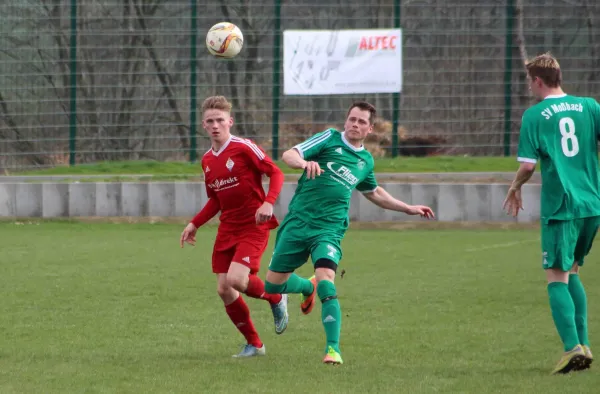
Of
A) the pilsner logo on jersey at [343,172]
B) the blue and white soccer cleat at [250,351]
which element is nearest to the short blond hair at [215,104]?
the pilsner logo on jersey at [343,172]

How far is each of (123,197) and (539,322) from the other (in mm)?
8944

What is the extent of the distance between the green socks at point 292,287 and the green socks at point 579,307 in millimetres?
1939

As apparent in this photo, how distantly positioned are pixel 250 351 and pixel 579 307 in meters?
2.18

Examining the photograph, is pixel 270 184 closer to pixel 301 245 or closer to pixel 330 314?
pixel 301 245

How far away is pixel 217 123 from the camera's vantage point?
750 cm

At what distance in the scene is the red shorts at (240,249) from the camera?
7406 millimetres

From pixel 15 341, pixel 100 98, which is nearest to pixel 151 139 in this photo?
pixel 100 98

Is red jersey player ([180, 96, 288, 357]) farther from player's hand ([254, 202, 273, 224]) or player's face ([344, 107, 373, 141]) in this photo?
player's face ([344, 107, 373, 141])

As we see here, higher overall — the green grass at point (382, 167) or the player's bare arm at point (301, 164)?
the player's bare arm at point (301, 164)

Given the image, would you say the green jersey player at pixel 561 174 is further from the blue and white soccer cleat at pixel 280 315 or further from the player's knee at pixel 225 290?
the player's knee at pixel 225 290

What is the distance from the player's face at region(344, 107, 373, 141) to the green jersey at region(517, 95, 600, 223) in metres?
1.18

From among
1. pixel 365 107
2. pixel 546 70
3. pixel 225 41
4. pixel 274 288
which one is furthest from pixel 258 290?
pixel 225 41

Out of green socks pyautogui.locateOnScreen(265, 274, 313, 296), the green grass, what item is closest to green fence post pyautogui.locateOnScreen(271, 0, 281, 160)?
the green grass

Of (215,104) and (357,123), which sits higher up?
(215,104)
